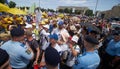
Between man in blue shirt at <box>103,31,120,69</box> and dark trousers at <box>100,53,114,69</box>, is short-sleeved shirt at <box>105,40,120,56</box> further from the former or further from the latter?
dark trousers at <box>100,53,114,69</box>

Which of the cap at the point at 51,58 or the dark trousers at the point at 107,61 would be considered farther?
the dark trousers at the point at 107,61

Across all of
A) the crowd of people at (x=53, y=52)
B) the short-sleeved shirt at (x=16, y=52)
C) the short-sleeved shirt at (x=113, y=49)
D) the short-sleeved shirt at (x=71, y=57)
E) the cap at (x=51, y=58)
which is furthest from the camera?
the short-sleeved shirt at (x=113, y=49)

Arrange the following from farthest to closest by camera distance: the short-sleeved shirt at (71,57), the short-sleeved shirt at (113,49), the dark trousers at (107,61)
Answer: the dark trousers at (107,61), the short-sleeved shirt at (113,49), the short-sleeved shirt at (71,57)

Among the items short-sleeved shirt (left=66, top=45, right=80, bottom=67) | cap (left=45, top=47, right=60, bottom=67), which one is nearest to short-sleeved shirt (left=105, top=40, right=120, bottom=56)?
short-sleeved shirt (left=66, top=45, right=80, bottom=67)

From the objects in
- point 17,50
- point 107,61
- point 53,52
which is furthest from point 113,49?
point 53,52

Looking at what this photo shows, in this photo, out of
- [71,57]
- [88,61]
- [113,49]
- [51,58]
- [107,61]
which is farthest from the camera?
[107,61]

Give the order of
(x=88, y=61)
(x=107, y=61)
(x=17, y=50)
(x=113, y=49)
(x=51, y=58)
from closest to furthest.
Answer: (x=51, y=58) → (x=88, y=61) → (x=17, y=50) → (x=113, y=49) → (x=107, y=61)

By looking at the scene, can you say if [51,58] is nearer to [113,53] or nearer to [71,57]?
[71,57]

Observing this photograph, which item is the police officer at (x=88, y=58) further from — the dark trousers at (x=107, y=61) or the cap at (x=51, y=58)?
the dark trousers at (x=107, y=61)

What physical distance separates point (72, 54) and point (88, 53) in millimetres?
1374

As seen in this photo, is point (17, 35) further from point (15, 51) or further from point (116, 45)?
point (116, 45)

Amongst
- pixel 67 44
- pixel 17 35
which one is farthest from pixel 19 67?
pixel 67 44

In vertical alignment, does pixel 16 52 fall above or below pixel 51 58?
below

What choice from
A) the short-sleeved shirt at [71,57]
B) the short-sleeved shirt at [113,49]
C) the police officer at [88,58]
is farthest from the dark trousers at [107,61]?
the police officer at [88,58]
